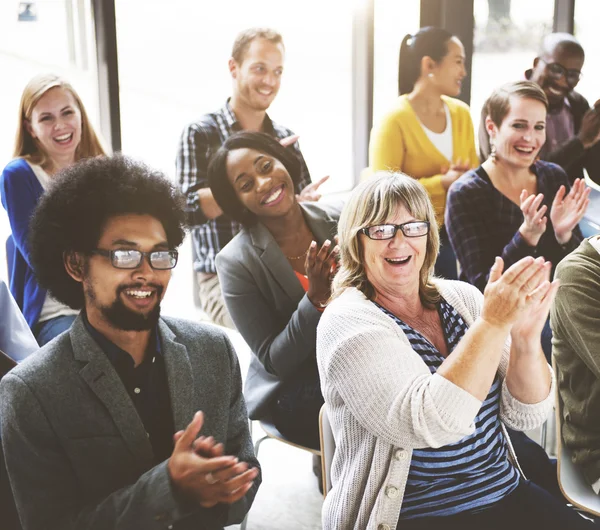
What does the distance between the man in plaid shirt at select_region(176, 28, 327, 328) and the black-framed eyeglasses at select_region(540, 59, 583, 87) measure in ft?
4.81

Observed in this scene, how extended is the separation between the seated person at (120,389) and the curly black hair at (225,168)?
3.17 ft

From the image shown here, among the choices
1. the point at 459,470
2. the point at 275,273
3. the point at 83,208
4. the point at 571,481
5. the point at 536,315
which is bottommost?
the point at 571,481

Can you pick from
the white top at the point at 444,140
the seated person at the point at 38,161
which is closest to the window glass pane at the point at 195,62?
the seated person at the point at 38,161

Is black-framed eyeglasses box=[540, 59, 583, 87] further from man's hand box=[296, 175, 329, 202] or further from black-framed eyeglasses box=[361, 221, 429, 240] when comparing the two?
black-framed eyeglasses box=[361, 221, 429, 240]

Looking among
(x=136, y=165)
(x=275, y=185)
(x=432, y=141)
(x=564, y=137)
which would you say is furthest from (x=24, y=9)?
(x=564, y=137)

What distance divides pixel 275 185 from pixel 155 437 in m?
1.25

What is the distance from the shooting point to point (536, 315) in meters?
1.64

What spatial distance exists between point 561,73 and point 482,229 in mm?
1120

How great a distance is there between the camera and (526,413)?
5.65 feet

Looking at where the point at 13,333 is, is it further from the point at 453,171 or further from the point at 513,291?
the point at 453,171

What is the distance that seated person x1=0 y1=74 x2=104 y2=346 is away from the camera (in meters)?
2.46

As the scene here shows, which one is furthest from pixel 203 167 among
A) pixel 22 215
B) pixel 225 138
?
pixel 22 215

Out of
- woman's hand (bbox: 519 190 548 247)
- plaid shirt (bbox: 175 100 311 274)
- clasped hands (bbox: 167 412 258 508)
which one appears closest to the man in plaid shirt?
plaid shirt (bbox: 175 100 311 274)

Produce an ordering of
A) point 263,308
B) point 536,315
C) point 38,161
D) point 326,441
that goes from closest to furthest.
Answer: point 536,315 → point 326,441 → point 263,308 → point 38,161
